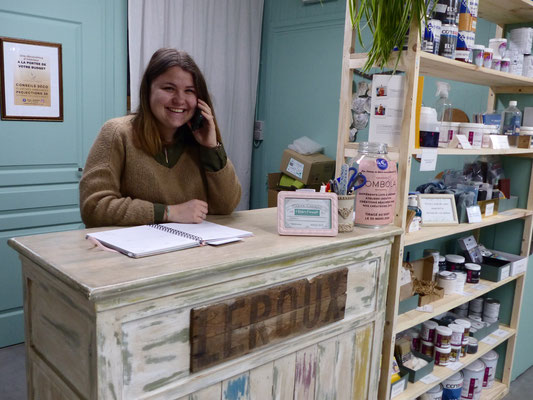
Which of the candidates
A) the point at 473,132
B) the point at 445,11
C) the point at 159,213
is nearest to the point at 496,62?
the point at 473,132

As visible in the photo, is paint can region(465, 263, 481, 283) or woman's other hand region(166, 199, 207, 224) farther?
paint can region(465, 263, 481, 283)

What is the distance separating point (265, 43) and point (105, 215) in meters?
2.90

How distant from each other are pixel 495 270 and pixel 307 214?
147 centimetres

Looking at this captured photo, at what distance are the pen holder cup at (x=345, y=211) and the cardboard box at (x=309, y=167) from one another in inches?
73.6

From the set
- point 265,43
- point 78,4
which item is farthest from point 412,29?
point 265,43

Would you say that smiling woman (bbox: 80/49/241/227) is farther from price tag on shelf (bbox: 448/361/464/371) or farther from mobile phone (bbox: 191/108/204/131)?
price tag on shelf (bbox: 448/361/464/371)

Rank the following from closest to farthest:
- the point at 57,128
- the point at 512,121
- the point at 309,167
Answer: the point at 512,121 < the point at 57,128 < the point at 309,167

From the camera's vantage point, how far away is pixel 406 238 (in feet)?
5.63

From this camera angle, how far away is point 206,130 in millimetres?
1630

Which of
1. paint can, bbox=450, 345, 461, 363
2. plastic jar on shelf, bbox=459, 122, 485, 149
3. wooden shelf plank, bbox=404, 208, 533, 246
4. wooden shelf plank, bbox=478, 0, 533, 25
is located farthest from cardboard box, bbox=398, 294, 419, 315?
wooden shelf plank, bbox=478, 0, 533, 25

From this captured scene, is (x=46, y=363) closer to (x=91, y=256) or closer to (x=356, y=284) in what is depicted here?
(x=91, y=256)

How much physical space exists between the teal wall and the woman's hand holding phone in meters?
1.52

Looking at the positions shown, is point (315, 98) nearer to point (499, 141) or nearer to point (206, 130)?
point (499, 141)

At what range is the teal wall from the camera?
275cm
